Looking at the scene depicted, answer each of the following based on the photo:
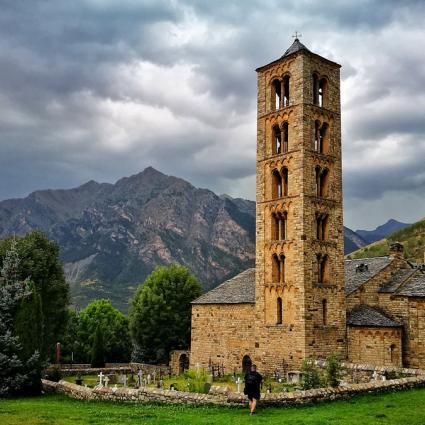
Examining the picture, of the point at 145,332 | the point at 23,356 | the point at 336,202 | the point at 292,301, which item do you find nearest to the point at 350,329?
the point at 292,301

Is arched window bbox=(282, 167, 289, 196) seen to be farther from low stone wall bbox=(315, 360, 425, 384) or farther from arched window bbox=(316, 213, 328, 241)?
low stone wall bbox=(315, 360, 425, 384)

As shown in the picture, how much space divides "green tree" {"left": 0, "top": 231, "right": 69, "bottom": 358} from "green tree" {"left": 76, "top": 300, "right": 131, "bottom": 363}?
455 inches

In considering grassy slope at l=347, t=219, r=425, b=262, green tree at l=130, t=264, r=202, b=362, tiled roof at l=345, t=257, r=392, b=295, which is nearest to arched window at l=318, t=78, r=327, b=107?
tiled roof at l=345, t=257, r=392, b=295

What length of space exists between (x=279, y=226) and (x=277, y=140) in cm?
638

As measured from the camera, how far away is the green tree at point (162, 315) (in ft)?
171

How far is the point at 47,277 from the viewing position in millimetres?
41156

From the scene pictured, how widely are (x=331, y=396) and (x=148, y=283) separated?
3769 cm

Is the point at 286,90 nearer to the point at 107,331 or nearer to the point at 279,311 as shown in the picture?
the point at 279,311

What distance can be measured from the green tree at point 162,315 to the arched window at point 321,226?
2156 cm

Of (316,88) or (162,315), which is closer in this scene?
(316,88)

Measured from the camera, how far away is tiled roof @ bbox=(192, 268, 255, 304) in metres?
39.1

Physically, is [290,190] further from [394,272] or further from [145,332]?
[145,332]

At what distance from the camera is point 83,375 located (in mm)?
41062

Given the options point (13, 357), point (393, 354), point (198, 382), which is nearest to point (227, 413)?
point (198, 382)
